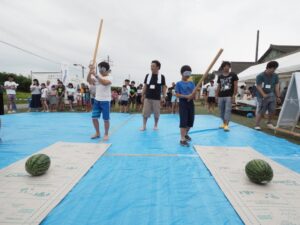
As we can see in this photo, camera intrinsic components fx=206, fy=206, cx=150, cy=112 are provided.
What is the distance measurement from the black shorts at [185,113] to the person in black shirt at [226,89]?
1.86m

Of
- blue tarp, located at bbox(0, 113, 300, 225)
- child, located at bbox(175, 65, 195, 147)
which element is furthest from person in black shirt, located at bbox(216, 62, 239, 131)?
child, located at bbox(175, 65, 195, 147)

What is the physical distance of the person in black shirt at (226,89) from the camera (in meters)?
5.33

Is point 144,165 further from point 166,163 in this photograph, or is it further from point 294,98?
point 294,98

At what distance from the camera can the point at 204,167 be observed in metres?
2.79

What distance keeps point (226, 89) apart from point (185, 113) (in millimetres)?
2114

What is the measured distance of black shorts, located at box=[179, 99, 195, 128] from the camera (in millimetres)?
3945

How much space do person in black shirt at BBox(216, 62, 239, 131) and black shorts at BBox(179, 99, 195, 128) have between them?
6.11 feet

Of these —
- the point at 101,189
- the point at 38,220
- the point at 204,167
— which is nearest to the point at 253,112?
the point at 204,167

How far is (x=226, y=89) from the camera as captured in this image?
215 inches

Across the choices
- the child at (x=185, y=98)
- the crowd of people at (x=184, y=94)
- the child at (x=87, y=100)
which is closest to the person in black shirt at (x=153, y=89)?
the crowd of people at (x=184, y=94)

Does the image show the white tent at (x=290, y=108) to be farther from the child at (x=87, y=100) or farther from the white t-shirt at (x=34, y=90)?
the white t-shirt at (x=34, y=90)

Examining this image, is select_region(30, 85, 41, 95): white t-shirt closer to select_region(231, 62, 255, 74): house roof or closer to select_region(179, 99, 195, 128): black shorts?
select_region(179, 99, 195, 128): black shorts

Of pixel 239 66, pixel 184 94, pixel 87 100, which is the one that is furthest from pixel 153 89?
pixel 239 66

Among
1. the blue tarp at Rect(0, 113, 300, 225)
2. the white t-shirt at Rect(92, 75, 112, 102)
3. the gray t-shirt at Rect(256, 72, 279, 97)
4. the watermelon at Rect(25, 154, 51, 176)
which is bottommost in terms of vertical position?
the blue tarp at Rect(0, 113, 300, 225)
